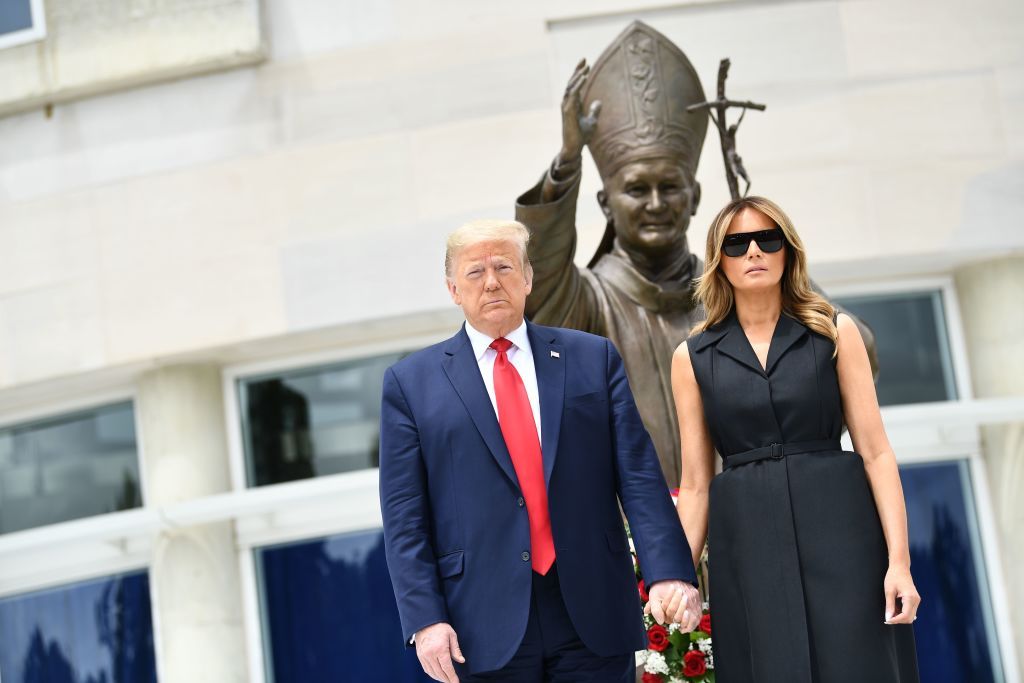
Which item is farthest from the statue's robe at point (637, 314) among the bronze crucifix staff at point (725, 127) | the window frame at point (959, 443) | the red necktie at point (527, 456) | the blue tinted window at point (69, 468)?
the blue tinted window at point (69, 468)

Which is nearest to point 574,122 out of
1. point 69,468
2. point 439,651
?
point 439,651

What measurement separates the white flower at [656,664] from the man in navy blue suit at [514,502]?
80 centimetres

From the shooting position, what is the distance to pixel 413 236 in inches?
281

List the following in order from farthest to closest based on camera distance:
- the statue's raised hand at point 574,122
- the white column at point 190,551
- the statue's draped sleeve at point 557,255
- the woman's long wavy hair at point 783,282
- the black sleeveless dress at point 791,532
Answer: the white column at point 190,551 → the statue's draped sleeve at point 557,255 → the statue's raised hand at point 574,122 → the woman's long wavy hair at point 783,282 → the black sleeveless dress at point 791,532

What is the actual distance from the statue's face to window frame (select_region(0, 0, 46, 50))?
4603 millimetres

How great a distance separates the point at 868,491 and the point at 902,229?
4.57 m

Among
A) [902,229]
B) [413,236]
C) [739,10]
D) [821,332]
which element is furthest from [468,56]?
[821,332]

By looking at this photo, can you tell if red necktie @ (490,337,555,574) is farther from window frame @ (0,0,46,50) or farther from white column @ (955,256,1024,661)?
window frame @ (0,0,46,50)

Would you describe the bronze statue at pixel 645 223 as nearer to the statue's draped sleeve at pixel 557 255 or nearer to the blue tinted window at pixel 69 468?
the statue's draped sleeve at pixel 557 255

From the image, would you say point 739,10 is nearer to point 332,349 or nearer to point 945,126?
point 945,126

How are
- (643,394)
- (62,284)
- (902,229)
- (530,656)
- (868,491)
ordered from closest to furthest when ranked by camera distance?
(530,656) → (868,491) → (643,394) → (902,229) → (62,284)

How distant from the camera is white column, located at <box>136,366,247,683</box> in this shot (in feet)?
24.4

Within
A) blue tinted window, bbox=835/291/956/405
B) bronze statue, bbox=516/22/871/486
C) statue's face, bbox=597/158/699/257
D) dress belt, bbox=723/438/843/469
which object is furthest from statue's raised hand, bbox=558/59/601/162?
blue tinted window, bbox=835/291/956/405

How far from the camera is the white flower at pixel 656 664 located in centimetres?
337
